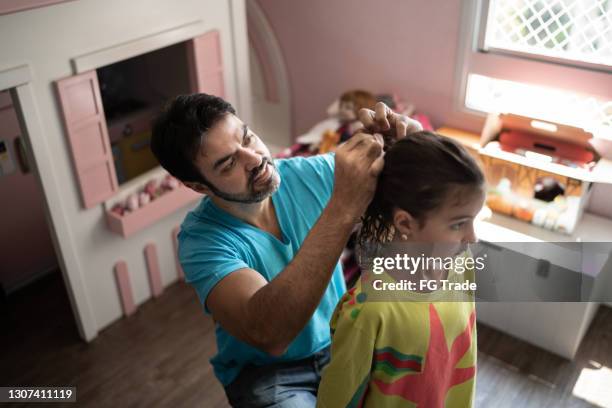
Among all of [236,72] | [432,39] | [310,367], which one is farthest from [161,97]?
[310,367]

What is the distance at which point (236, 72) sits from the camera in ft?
8.80

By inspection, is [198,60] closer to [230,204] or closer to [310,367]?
[230,204]

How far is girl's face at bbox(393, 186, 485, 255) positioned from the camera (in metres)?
0.96

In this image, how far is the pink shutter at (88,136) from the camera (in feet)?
6.78

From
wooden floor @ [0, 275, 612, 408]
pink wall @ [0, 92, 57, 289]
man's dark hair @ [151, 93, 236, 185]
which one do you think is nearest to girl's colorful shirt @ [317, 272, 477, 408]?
man's dark hair @ [151, 93, 236, 185]

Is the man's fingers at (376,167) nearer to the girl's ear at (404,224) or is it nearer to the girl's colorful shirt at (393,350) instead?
the girl's ear at (404,224)

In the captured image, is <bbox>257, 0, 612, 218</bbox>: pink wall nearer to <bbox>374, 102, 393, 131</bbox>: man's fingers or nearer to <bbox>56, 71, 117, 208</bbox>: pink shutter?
<bbox>56, 71, 117, 208</bbox>: pink shutter

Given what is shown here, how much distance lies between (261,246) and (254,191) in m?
0.14

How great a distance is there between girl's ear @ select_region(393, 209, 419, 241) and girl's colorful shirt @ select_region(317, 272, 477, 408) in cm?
12

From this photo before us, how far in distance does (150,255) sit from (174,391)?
26.1 inches

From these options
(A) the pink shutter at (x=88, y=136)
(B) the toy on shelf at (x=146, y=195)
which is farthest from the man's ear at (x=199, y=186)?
(B) the toy on shelf at (x=146, y=195)

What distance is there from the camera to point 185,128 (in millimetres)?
1280

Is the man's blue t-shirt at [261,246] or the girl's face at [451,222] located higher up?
the girl's face at [451,222]

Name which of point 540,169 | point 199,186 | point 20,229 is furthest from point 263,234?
point 20,229
